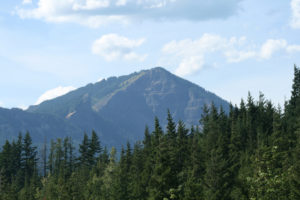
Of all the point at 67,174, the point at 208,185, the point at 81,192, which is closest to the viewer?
the point at 208,185

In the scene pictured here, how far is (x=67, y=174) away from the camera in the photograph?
117 m

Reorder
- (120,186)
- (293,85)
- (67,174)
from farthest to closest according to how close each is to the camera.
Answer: (293,85), (67,174), (120,186)

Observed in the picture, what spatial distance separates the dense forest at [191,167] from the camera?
44875 mm

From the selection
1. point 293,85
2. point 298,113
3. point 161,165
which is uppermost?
point 293,85

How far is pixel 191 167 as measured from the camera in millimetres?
73938

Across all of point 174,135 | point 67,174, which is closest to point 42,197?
point 67,174

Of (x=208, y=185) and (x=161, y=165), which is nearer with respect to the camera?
(x=161, y=165)

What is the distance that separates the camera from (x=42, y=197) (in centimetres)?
9544

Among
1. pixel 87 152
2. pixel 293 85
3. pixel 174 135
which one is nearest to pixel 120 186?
pixel 174 135

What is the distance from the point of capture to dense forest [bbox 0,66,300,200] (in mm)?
44875

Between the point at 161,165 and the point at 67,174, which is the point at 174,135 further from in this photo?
the point at 161,165

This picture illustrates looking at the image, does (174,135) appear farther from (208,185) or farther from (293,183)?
(293,183)

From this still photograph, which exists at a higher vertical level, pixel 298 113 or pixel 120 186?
pixel 298 113

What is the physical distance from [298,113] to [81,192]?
67.7 metres
